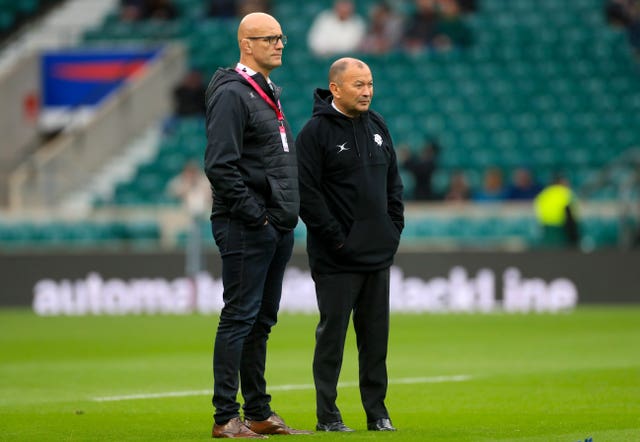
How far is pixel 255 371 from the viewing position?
27.3 ft

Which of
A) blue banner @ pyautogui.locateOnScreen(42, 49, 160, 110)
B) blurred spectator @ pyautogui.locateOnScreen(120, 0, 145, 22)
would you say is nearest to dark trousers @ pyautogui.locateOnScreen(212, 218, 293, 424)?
blue banner @ pyautogui.locateOnScreen(42, 49, 160, 110)

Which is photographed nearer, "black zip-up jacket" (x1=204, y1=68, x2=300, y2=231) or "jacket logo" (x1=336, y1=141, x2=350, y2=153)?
"black zip-up jacket" (x1=204, y1=68, x2=300, y2=231)

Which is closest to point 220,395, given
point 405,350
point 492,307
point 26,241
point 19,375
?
point 19,375

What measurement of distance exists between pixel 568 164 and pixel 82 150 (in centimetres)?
950

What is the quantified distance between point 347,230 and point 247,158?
83cm

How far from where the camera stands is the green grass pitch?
338 inches

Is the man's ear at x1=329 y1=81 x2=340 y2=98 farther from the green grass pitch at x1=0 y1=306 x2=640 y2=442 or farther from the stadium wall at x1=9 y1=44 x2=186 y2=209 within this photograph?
the stadium wall at x1=9 y1=44 x2=186 y2=209

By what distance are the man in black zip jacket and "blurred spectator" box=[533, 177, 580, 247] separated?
13.1 metres

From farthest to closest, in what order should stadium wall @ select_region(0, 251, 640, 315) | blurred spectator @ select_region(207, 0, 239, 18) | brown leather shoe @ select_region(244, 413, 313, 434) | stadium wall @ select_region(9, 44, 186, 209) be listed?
blurred spectator @ select_region(207, 0, 239, 18), stadium wall @ select_region(9, 44, 186, 209), stadium wall @ select_region(0, 251, 640, 315), brown leather shoe @ select_region(244, 413, 313, 434)

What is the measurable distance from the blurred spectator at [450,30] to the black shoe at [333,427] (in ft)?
66.1

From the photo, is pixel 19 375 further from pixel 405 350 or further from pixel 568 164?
pixel 568 164

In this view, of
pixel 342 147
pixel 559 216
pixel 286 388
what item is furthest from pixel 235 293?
pixel 559 216

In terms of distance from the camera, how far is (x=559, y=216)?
21.4 meters

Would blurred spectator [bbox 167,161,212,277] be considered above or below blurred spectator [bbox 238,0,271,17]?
below
